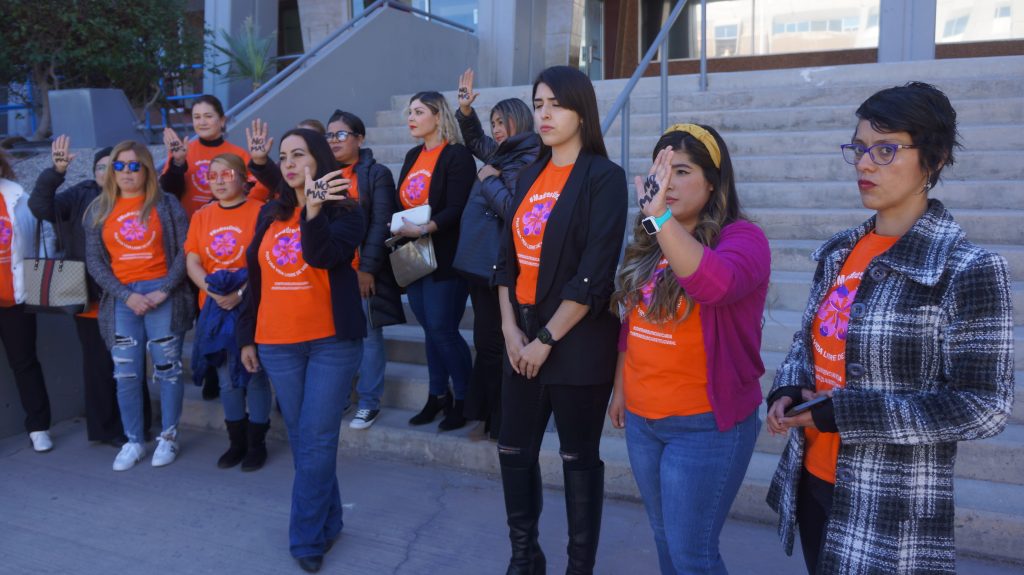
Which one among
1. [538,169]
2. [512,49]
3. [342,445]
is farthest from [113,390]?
[512,49]

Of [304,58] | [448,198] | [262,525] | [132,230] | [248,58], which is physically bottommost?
[262,525]

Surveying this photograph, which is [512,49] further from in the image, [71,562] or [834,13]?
[71,562]

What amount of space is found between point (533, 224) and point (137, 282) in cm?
302

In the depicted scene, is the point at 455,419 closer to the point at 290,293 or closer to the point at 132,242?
the point at 290,293

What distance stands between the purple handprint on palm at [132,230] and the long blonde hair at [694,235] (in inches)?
135

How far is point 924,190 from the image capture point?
6.29ft

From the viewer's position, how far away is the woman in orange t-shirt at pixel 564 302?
9.35 feet

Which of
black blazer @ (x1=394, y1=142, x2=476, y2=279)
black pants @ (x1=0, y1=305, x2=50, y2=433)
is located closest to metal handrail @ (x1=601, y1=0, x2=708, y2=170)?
black blazer @ (x1=394, y1=142, x2=476, y2=279)

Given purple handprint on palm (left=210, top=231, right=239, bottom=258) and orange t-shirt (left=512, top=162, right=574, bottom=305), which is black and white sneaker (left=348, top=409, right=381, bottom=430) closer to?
purple handprint on palm (left=210, top=231, right=239, bottom=258)

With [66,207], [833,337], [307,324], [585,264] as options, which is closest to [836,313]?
[833,337]

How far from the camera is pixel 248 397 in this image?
474cm

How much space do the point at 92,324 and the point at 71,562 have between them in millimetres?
1939

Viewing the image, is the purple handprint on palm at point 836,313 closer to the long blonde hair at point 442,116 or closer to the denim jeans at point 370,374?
the long blonde hair at point 442,116

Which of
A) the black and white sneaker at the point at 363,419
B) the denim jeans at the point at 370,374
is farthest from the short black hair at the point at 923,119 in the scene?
the black and white sneaker at the point at 363,419
